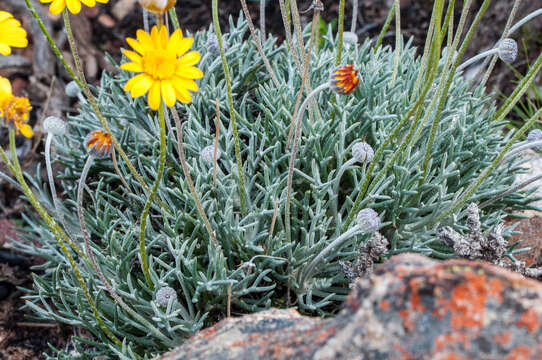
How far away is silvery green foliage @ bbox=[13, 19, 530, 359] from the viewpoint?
1.79 m

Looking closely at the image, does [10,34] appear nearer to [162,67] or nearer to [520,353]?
[162,67]

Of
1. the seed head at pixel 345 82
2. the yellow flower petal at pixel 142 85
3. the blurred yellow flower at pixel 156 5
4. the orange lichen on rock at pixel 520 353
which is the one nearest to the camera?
the orange lichen on rock at pixel 520 353

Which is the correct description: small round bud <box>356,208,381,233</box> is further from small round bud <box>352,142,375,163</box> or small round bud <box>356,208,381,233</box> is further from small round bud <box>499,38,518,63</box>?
small round bud <box>499,38,518,63</box>

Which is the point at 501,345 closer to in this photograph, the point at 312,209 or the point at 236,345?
the point at 236,345

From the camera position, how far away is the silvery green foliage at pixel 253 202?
5.86 feet

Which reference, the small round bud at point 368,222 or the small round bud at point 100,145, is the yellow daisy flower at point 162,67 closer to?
the small round bud at point 100,145

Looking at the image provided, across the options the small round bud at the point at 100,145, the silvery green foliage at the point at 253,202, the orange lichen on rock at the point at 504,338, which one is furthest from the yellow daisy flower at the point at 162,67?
the orange lichen on rock at the point at 504,338

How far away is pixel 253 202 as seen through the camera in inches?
79.4

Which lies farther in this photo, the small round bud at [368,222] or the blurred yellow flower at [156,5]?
the small round bud at [368,222]

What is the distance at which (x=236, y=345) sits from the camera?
41.2 inches

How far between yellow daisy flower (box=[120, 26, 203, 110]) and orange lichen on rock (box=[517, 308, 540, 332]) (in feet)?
2.80

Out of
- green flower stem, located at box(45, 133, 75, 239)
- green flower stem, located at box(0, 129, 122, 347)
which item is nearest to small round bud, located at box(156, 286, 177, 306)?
green flower stem, located at box(0, 129, 122, 347)

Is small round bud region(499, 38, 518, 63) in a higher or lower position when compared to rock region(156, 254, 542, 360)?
higher

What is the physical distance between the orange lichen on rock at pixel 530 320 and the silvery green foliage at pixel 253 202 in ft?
3.02
